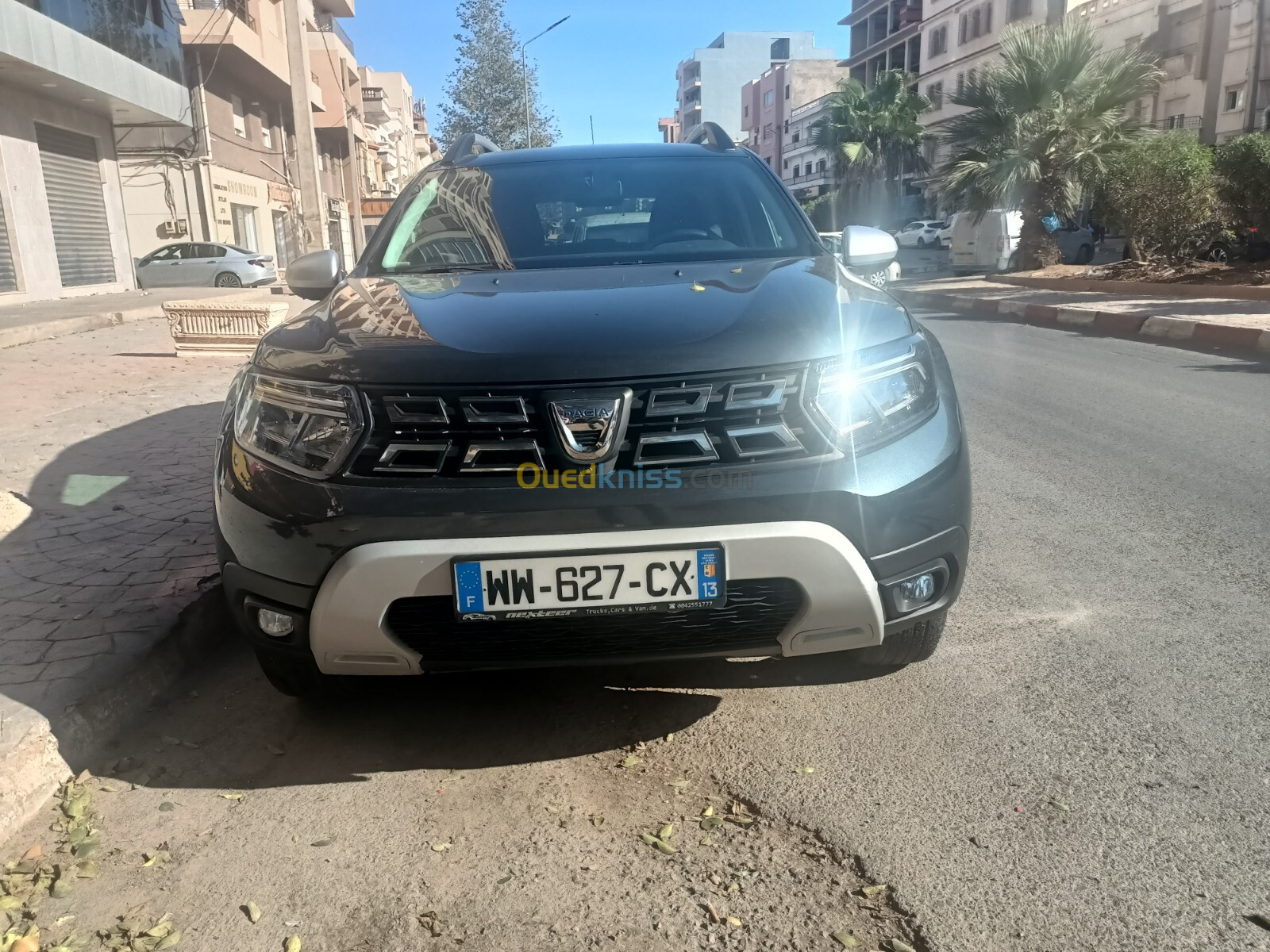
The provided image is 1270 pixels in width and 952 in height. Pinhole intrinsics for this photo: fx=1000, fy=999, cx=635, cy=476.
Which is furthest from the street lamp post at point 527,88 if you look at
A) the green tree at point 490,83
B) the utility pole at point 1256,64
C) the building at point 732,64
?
the building at point 732,64

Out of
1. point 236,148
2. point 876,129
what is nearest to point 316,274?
point 236,148

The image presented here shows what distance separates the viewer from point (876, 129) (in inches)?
1912

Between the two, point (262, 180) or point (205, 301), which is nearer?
point (205, 301)

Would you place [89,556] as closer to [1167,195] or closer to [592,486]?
[592,486]

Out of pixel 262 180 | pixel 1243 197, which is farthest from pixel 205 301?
pixel 262 180

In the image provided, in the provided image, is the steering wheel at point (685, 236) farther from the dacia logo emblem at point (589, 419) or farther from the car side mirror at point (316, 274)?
the dacia logo emblem at point (589, 419)

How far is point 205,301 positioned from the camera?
10.2 metres

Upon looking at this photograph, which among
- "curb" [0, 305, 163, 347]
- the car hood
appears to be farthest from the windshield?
"curb" [0, 305, 163, 347]

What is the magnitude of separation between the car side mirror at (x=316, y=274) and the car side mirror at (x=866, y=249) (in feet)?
5.52

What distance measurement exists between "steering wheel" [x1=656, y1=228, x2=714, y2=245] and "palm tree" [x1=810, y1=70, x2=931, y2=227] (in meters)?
46.9

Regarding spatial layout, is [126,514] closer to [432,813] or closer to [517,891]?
[432,813]

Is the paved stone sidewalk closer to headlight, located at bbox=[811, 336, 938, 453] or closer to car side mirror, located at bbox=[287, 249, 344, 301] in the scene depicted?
car side mirror, located at bbox=[287, 249, 344, 301]

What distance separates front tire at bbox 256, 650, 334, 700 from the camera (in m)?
2.49

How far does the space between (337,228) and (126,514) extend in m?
44.7
